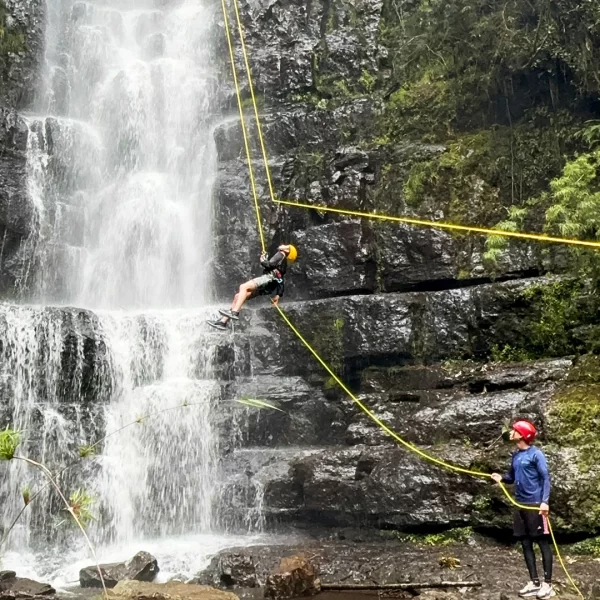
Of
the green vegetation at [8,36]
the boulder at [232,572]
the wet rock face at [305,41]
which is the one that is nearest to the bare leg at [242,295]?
the boulder at [232,572]

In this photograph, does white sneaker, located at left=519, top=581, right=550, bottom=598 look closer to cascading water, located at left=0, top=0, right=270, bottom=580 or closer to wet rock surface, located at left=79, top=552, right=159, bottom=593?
wet rock surface, located at left=79, top=552, right=159, bottom=593

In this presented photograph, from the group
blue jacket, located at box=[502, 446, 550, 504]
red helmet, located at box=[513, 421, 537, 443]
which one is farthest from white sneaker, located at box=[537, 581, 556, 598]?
red helmet, located at box=[513, 421, 537, 443]

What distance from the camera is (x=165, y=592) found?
7.88 metres

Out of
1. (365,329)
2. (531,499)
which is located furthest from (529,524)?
(365,329)

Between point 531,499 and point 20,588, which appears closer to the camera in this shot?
point 531,499

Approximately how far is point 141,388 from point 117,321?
160cm

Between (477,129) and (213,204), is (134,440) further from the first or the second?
(477,129)

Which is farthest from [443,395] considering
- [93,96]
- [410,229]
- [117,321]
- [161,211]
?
[93,96]

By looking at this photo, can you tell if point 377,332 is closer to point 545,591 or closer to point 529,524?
point 529,524

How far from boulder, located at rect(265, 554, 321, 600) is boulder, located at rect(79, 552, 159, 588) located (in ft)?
6.66

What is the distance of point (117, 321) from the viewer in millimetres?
13820

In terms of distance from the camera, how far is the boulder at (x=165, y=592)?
7672 millimetres

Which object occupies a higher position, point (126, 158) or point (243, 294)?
point (126, 158)

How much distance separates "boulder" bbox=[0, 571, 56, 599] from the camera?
8352 mm
